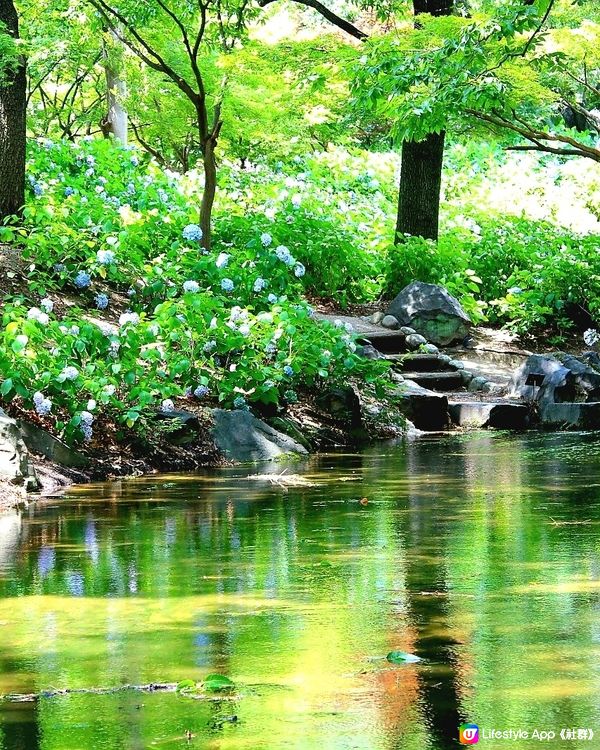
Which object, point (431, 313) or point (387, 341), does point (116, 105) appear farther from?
point (387, 341)

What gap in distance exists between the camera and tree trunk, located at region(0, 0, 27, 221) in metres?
11.9

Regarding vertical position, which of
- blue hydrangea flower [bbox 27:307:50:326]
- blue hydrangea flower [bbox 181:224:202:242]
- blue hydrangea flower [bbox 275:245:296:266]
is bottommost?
blue hydrangea flower [bbox 27:307:50:326]

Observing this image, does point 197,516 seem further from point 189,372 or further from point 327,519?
point 189,372

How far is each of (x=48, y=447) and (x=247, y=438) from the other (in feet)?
5.44

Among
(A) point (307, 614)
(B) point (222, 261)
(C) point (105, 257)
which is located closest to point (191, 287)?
(B) point (222, 261)

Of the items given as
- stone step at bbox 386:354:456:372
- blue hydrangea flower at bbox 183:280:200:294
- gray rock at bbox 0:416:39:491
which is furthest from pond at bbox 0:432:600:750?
stone step at bbox 386:354:456:372

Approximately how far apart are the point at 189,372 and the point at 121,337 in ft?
2.67

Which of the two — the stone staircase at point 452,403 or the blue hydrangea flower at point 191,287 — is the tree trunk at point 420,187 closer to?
the stone staircase at point 452,403

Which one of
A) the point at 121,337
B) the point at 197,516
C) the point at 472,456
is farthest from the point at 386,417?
the point at 197,516

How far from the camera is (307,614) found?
3.72 meters

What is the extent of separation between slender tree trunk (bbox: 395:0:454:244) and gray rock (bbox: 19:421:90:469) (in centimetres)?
883

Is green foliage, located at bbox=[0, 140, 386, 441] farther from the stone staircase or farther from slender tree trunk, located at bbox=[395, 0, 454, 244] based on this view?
slender tree trunk, located at bbox=[395, 0, 454, 244]

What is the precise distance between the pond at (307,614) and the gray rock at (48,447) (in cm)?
91

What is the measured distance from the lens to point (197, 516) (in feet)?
19.5
